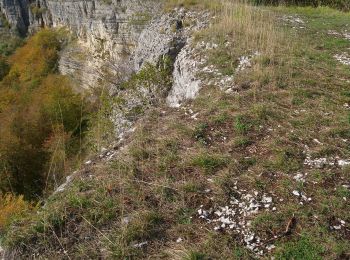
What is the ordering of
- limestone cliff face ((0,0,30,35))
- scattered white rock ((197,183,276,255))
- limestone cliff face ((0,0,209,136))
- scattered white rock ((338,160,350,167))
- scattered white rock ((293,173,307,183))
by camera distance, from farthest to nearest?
1. limestone cliff face ((0,0,30,35))
2. limestone cliff face ((0,0,209,136))
3. scattered white rock ((338,160,350,167))
4. scattered white rock ((293,173,307,183))
5. scattered white rock ((197,183,276,255))

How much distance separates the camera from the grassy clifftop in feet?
13.6

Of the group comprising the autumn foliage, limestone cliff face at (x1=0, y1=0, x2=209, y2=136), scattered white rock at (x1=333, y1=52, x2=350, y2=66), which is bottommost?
the autumn foliage

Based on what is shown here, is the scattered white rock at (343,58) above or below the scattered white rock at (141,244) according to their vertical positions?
above

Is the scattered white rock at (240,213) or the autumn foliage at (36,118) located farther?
Result: the autumn foliage at (36,118)

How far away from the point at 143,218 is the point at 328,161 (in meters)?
2.91

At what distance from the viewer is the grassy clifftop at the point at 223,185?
13.6 feet

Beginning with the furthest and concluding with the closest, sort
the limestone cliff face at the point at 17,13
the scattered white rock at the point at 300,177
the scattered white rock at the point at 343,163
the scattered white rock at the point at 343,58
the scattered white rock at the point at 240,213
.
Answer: the limestone cliff face at the point at 17,13, the scattered white rock at the point at 343,58, the scattered white rock at the point at 343,163, the scattered white rock at the point at 300,177, the scattered white rock at the point at 240,213

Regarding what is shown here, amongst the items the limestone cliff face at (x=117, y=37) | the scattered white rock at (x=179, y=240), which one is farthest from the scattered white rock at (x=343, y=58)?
the scattered white rock at (x=179, y=240)

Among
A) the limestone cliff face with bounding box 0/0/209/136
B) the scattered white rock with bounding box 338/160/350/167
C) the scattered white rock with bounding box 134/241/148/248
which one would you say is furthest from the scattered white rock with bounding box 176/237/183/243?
the limestone cliff face with bounding box 0/0/209/136

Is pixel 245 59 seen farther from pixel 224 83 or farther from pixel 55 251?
pixel 55 251

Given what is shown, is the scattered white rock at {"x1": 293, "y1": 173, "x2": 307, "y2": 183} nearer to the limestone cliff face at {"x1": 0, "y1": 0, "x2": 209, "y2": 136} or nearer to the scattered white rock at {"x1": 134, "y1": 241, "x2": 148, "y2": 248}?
the scattered white rock at {"x1": 134, "y1": 241, "x2": 148, "y2": 248}

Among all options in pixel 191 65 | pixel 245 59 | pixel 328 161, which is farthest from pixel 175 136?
pixel 191 65

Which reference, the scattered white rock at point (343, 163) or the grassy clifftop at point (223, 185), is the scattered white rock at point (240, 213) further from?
the scattered white rock at point (343, 163)

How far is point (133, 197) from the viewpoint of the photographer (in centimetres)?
489
